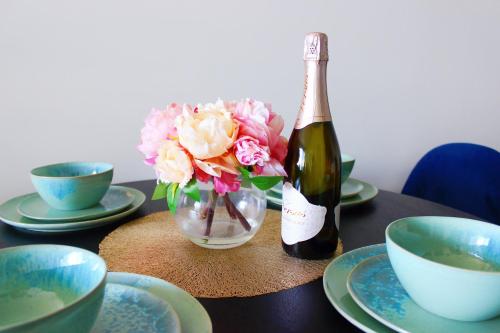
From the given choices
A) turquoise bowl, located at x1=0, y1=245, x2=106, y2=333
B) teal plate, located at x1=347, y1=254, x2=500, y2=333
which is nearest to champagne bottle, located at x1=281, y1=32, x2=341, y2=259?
teal plate, located at x1=347, y1=254, x2=500, y2=333

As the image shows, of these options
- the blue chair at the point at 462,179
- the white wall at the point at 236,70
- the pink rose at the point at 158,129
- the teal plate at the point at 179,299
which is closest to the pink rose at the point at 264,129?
the pink rose at the point at 158,129

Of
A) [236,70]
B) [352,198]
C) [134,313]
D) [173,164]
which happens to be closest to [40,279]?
[134,313]

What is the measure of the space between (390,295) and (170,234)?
1.35 ft

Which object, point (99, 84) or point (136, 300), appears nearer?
point (136, 300)

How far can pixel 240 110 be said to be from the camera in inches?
24.2

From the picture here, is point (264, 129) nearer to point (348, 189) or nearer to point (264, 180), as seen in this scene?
point (264, 180)

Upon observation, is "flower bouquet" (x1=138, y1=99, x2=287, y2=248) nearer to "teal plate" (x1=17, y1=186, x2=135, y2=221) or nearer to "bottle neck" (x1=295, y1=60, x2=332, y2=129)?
"bottle neck" (x1=295, y1=60, x2=332, y2=129)

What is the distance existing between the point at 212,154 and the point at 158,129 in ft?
0.36

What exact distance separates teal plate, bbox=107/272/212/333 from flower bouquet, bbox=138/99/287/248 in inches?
6.4

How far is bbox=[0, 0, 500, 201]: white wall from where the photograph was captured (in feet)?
4.17

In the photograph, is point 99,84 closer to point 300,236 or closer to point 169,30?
point 169,30

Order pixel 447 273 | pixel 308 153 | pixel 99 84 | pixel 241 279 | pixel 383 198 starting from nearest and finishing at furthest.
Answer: pixel 447 273
pixel 241 279
pixel 308 153
pixel 383 198
pixel 99 84

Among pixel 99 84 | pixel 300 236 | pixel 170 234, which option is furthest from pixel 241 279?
pixel 99 84

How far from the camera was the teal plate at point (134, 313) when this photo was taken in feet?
1.24
